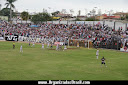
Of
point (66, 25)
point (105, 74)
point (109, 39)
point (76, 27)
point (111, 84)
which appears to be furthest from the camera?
point (66, 25)

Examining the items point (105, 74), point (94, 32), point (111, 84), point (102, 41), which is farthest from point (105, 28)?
point (111, 84)

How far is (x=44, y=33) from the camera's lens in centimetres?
7412

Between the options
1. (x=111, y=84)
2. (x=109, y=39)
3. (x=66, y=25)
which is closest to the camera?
(x=111, y=84)

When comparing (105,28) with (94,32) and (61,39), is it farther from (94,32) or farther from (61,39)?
(61,39)

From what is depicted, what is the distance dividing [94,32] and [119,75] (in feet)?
127

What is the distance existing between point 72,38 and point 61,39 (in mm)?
3278

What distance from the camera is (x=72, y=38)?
6419cm

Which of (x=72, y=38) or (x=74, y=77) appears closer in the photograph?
(x=74, y=77)

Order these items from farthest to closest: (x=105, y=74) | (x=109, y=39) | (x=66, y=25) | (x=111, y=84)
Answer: (x=66, y=25)
(x=109, y=39)
(x=105, y=74)
(x=111, y=84)

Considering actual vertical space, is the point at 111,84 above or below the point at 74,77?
above

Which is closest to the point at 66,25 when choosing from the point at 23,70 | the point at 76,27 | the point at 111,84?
the point at 76,27

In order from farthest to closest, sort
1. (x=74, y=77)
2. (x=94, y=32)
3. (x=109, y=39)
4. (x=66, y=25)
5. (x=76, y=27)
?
(x=66, y=25) < (x=76, y=27) < (x=94, y=32) < (x=109, y=39) < (x=74, y=77)

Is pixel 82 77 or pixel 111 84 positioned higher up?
pixel 111 84

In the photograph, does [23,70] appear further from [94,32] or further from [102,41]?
[94,32]
